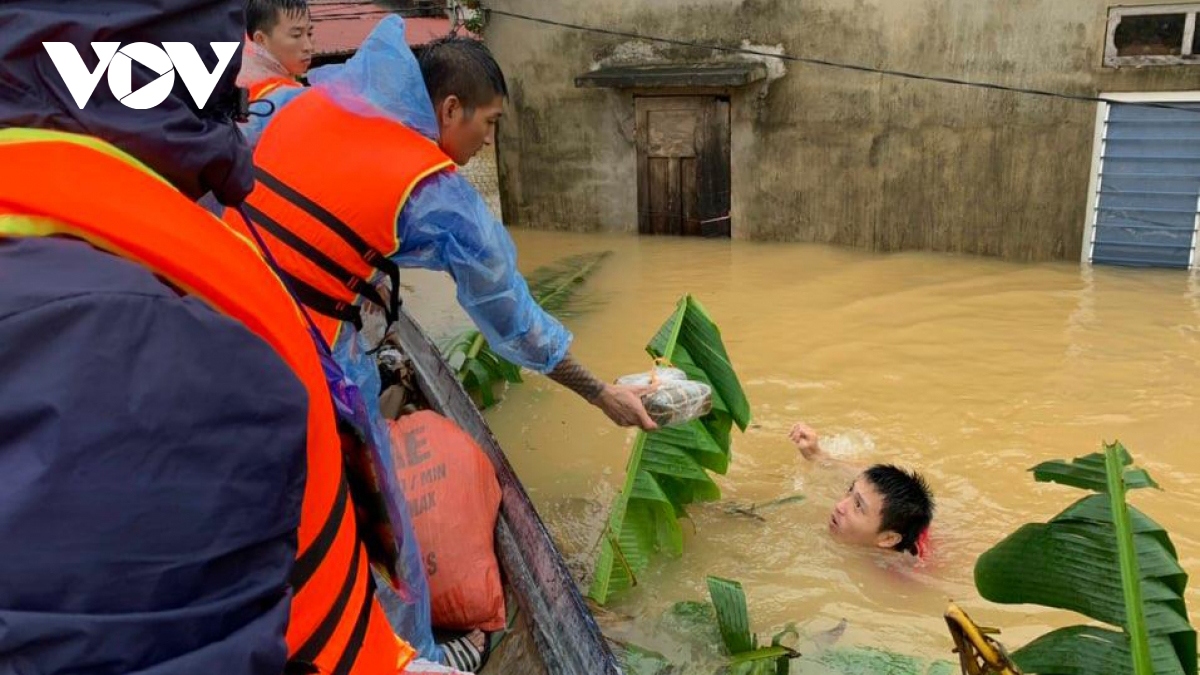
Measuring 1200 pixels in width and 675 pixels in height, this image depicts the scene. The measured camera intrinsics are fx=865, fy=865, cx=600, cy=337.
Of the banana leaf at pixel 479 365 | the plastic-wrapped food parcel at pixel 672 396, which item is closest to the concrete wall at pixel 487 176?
the banana leaf at pixel 479 365

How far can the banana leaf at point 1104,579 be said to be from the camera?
1.63 m

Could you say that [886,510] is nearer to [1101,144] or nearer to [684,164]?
[1101,144]

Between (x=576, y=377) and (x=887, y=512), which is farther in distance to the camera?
(x=887, y=512)

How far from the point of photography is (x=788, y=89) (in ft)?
29.6

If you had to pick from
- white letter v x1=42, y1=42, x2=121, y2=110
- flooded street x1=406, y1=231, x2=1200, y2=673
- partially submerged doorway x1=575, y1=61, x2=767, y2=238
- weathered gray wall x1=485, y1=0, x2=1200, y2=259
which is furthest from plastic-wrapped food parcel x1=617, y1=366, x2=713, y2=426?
partially submerged doorway x1=575, y1=61, x2=767, y2=238

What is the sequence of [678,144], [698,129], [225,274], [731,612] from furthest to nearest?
[678,144], [698,129], [731,612], [225,274]

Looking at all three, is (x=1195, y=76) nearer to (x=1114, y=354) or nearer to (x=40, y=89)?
(x=1114, y=354)

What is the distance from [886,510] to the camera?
3676 mm

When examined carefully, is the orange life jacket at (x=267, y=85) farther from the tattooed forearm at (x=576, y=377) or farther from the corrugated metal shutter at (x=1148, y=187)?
the corrugated metal shutter at (x=1148, y=187)

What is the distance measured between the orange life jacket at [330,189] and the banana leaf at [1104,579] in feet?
5.67

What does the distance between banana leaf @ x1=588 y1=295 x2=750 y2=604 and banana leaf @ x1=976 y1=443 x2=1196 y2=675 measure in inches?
63.8

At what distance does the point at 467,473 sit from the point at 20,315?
7.88ft

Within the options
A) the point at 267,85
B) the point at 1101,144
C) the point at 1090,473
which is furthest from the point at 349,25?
the point at 1090,473

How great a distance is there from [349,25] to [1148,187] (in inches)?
323
